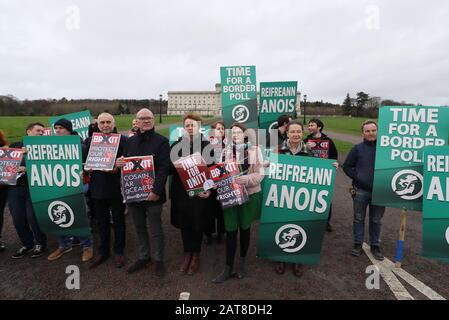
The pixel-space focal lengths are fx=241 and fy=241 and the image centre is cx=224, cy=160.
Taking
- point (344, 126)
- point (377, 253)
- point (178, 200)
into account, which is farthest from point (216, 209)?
point (344, 126)

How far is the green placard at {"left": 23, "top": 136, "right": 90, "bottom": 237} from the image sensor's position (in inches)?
151

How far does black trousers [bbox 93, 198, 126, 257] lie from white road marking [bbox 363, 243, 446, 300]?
4.03 metres

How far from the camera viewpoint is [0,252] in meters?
4.21

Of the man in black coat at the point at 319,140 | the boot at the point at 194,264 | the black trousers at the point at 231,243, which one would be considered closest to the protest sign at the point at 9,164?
the boot at the point at 194,264

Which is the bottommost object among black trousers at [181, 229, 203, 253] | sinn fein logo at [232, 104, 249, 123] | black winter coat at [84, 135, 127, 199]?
black trousers at [181, 229, 203, 253]

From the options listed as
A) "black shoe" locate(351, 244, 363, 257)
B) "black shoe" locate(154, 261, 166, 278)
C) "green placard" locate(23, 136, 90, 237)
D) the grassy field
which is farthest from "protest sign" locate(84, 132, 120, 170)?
the grassy field

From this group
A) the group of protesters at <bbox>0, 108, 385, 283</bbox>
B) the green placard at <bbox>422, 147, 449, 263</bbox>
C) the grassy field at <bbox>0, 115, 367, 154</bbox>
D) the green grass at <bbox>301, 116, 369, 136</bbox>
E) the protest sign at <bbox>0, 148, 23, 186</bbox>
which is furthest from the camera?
the green grass at <bbox>301, 116, 369, 136</bbox>

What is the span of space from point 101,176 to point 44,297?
1.70 metres

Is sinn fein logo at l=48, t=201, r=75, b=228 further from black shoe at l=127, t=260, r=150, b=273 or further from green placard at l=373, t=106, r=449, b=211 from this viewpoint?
green placard at l=373, t=106, r=449, b=211

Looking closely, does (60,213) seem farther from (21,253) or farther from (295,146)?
(295,146)
